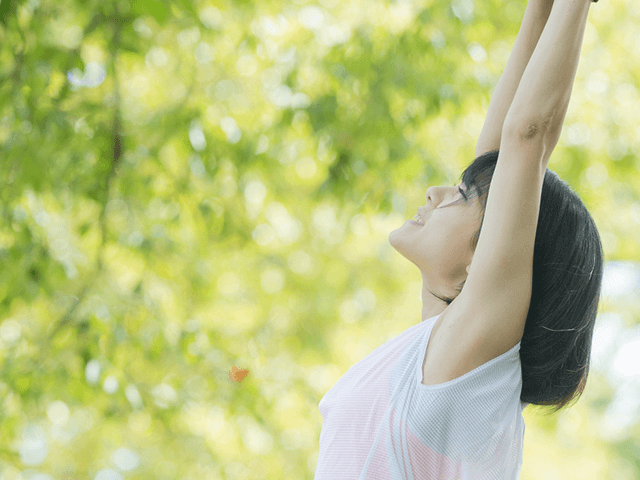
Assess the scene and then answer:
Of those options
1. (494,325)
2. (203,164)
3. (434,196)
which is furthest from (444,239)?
(203,164)

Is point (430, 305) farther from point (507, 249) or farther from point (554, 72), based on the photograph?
point (554, 72)

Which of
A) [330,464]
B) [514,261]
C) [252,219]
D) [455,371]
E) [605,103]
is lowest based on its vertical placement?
[252,219]

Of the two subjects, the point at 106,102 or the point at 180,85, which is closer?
the point at 106,102

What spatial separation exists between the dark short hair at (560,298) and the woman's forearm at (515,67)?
0.24 m

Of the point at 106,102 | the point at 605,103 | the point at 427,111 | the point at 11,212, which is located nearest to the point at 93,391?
the point at 11,212

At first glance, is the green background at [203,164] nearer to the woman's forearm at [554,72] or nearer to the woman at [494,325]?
the woman at [494,325]

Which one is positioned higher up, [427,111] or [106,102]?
[427,111]

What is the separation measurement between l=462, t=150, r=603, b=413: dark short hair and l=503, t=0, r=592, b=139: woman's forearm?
176mm

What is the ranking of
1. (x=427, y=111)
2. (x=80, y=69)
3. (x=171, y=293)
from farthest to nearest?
(x=171, y=293), (x=427, y=111), (x=80, y=69)

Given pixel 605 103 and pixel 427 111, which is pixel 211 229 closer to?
pixel 427 111

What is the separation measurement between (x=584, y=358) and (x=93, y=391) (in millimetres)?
1697

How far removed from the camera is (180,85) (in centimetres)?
287

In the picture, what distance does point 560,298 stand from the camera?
851 mm

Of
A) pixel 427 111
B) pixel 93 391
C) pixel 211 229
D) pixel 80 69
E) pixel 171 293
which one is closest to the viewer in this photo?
pixel 80 69
